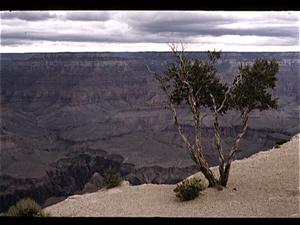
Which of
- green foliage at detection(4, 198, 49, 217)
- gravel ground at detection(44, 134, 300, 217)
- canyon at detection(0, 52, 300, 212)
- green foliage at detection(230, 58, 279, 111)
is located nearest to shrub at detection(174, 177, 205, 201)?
gravel ground at detection(44, 134, 300, 217)

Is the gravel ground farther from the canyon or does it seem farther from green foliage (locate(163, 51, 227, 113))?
the canyon

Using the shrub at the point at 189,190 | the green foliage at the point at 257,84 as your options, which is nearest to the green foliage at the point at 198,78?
the green foliage at the point at 257,84

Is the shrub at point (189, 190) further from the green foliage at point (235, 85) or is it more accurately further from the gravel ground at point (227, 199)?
the green foliage at point (235, 85)

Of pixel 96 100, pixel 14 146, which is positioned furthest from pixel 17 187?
pixel 96 100

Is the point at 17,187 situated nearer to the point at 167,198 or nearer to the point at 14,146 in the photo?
the point at 14,146
